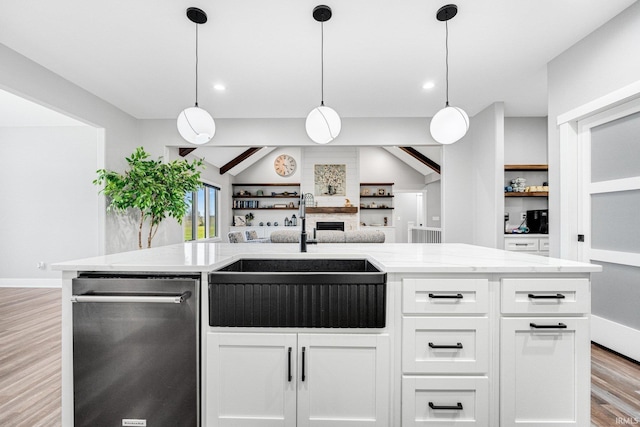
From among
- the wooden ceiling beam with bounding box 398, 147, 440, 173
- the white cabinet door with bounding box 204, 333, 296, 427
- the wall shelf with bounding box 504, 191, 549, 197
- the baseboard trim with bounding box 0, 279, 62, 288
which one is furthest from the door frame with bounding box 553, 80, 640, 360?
the baseboard trim with bounding box 0, 279, 62, 288

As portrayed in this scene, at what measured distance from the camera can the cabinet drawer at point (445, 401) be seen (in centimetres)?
138

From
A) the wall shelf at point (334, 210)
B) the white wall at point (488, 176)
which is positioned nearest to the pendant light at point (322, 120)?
the white wall at point (488, 176)

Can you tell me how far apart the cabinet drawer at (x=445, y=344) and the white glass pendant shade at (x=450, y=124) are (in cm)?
140

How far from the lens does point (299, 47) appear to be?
2.87m

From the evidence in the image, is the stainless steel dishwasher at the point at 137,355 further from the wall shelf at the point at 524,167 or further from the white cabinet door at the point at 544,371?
the wall shelf at the point at 524,167

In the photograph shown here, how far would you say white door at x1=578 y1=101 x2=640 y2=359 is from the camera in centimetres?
237

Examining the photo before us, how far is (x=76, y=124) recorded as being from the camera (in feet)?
15.3

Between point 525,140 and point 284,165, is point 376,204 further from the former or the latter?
point 525,140

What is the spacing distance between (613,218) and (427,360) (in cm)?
227

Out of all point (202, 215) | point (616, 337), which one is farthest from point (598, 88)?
point (202, 215)

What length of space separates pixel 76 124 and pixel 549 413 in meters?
6.06

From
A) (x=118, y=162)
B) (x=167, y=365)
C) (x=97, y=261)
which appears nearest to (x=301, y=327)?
(x=167, y=365)

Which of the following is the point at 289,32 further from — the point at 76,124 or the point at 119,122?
A: the point at 76,124

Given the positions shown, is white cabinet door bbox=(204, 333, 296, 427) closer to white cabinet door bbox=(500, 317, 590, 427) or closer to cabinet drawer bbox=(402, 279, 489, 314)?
cabinet drawer bbox=(402, 279, 489, 314)
